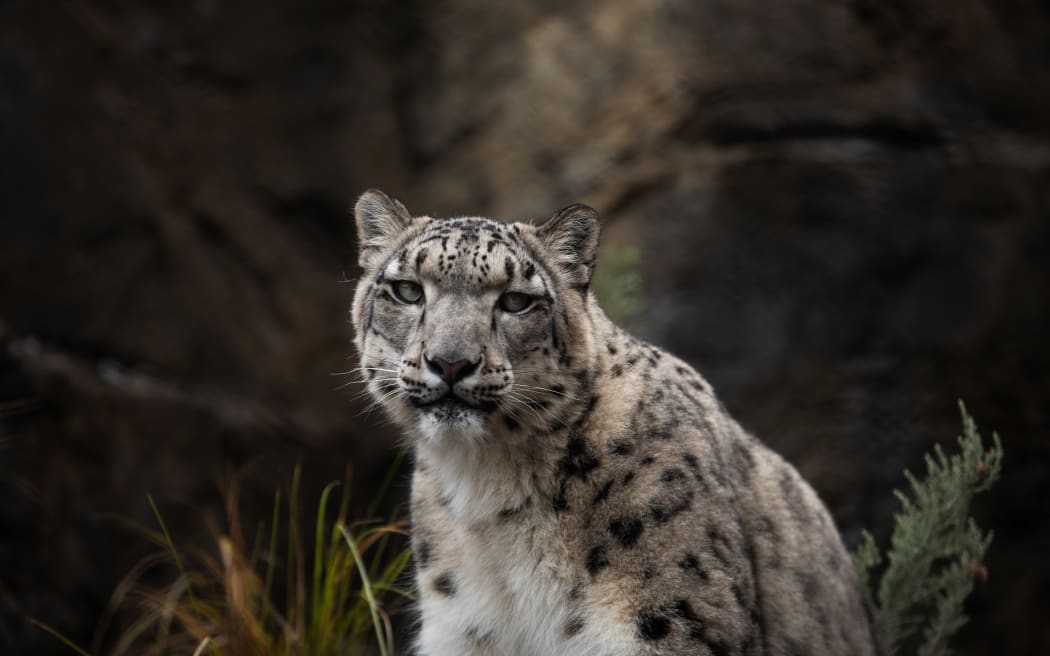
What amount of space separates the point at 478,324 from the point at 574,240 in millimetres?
682

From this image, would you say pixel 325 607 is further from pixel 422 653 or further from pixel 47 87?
pixel 47 87

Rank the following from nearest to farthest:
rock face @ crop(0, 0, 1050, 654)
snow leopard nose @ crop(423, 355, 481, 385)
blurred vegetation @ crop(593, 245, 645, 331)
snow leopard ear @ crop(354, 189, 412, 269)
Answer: snow leopard nose @ crop(423, 355, 481, 385), snow leopard ear @ crop(354, 189, 412, 269), blurred vegetation @ crop(593, 245, 645, 331), rock face @ crop(0, 0, 1050, 654)

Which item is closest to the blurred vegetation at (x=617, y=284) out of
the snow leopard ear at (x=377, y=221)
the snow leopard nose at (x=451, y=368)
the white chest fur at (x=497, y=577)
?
the snow leopard ear at (x=377, y=221)

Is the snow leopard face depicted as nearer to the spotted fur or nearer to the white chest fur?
the spotted fur

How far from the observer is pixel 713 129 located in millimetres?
8383

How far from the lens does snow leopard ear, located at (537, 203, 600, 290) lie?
428 centimetres

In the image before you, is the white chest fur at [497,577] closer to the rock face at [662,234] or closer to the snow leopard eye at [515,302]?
the snow leopard eye at [515,302]

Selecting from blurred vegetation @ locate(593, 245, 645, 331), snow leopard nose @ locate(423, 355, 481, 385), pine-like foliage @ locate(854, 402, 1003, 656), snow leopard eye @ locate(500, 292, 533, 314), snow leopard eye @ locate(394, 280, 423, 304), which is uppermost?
snow leopard eye @ locate(394, 280, 423, 304)

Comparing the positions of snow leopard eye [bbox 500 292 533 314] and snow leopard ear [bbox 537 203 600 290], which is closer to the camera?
snow leopard eye [bbox 500 292 533 314]

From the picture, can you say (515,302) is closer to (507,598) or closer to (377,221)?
(377,221)

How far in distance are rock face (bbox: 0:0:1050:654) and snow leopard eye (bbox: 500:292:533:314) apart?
14.7 ft

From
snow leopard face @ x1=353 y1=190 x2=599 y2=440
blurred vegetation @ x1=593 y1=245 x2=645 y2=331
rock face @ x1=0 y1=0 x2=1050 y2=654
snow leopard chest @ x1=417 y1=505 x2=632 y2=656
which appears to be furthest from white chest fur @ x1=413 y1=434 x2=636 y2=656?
rock face @ x1=0 y1=0 x2=1050 y2=654

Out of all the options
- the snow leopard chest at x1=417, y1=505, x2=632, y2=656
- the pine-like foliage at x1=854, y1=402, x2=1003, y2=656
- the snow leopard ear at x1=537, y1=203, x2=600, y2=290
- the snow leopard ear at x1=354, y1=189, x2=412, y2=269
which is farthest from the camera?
the pine-like foliage at x1=854, y1=402, x2=1003, y2=656

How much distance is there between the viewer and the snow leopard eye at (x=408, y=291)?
13.3 feet
